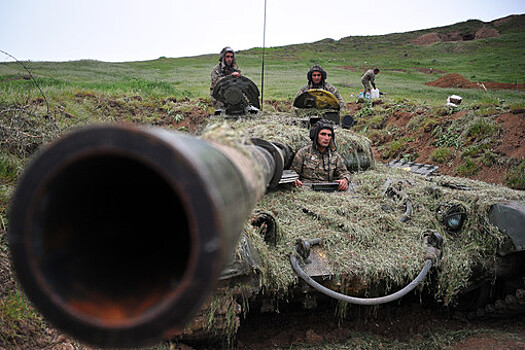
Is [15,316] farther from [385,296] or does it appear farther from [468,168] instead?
[468,168]

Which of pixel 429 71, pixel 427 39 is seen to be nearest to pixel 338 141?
pixel 429 71

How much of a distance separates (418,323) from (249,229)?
7.41 feet

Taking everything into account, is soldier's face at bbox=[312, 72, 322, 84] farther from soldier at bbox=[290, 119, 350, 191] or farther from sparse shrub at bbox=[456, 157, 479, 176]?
sparse shrub at bbox=[456, 157, 479, 176]

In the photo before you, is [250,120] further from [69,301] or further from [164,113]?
[164,113]

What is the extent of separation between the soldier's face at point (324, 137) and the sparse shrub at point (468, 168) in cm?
638

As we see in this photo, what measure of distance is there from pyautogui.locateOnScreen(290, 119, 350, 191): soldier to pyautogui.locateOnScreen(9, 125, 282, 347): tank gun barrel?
443 cm

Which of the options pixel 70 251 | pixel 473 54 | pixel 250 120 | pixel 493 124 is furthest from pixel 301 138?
pixel 473 54

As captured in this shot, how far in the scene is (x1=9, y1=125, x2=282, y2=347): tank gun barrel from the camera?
40.9 inches

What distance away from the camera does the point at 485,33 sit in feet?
199

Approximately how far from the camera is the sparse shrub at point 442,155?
1176 centimetres

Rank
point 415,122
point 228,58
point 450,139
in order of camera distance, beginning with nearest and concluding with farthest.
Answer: point 228,58, point 450,139, point 415,122

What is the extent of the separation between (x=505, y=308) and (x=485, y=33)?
6561 cm

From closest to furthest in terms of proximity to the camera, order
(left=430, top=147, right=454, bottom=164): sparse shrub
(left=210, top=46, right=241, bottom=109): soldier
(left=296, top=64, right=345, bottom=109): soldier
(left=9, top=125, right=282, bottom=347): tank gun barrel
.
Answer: (left=9, top=125, right=282, bottom=347): tank gun barrel → (left=296, top=64, right=345, bottom=109): soldier → (left=210, top=46, right=241, bottom=109): soldier → (left=430, top=147, right=454, bottom=164): sparse shrub

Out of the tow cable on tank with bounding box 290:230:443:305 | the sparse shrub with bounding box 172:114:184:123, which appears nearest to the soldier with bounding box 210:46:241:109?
the sparse shrub with bounding box 172:114:184:123
